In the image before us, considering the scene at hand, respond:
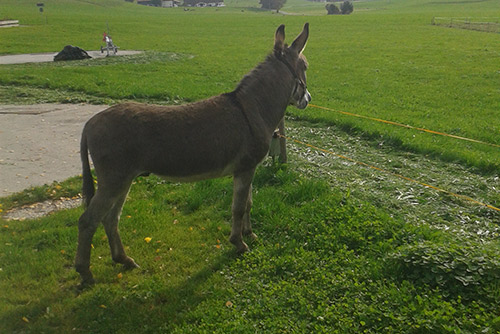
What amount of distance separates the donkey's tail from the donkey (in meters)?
0.01

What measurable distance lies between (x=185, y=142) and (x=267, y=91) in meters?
1.58

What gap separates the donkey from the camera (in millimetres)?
4656

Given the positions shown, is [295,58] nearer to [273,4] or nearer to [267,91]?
[267,91]

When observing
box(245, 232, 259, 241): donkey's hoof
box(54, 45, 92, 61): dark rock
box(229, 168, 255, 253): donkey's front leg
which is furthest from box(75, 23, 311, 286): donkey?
box(54, 45, 92, 61): dark rock

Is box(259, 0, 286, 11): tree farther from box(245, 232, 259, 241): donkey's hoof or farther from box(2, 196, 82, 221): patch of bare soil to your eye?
box(245, 232, 259, 241): donkey's hoof

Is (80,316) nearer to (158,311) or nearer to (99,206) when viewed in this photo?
(158,311)

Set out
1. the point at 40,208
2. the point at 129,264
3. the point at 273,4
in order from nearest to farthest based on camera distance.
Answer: the point at 129,264
the point at 40,208
the point at 273,4

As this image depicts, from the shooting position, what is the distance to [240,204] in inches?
219

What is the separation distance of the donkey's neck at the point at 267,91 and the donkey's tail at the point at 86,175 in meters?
2.16

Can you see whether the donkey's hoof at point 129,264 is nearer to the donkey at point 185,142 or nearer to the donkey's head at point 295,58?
the donkey at point 185,142

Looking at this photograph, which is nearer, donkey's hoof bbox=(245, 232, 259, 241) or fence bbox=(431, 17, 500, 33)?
donkey's hoof bbox=(245, 232, 259, 241)

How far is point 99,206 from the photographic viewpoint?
185 inches

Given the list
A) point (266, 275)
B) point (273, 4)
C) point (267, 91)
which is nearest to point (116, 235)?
point (266, 275)

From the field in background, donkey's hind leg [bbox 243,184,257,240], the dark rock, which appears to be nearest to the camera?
donkey's hind leg [bbox 243,184,257,240]
